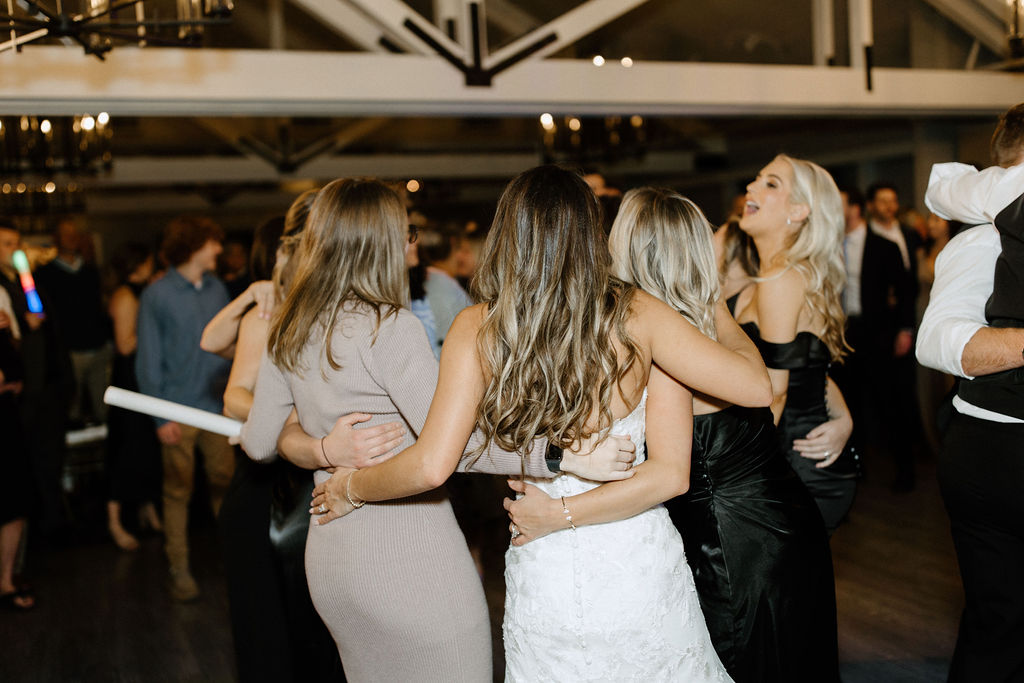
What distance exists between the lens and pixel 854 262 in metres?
5.20

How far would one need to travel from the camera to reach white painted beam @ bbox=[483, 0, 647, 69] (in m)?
4.76

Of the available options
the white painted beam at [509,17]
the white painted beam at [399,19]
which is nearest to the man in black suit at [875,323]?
the white painted beam at [509,17]

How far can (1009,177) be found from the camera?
193cm

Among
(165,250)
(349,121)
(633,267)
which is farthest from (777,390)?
(349,121)

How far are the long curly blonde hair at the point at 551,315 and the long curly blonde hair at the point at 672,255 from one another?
45 centimetres

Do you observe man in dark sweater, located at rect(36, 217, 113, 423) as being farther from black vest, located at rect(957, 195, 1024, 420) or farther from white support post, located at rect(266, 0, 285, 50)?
black vest, located at rect(957, 195, 1024, 420)

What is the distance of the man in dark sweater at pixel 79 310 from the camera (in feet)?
19.0

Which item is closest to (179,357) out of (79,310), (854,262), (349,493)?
(79,310)

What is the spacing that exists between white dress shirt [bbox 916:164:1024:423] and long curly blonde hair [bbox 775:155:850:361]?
16.2 inches

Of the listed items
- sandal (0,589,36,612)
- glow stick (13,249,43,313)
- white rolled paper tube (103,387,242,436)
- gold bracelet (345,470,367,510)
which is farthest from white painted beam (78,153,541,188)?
gold bracelet (345,470,367,510)

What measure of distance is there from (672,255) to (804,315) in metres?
0.70

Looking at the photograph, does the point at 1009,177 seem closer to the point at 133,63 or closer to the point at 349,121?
the point at 133,63

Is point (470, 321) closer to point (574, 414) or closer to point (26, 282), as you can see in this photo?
point (574, 414)

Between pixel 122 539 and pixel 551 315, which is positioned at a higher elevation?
pixel 551 315
